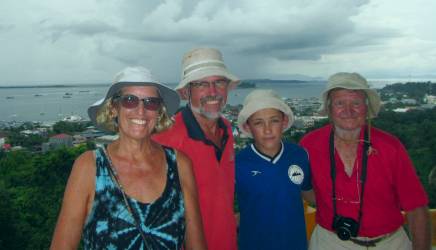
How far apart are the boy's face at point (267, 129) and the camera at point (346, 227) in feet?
1.85

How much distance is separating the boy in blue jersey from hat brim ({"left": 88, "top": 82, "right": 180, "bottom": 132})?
52 centimetres

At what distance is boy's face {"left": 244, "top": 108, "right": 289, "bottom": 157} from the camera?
238 cm

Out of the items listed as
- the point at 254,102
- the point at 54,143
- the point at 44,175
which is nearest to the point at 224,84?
the point at 254,102

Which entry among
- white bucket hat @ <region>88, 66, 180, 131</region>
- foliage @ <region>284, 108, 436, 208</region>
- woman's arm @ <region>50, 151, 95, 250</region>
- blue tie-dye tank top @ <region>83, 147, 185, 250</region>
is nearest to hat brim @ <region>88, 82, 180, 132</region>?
white bucket hat @ <region>88, 66, 180, 131</region>

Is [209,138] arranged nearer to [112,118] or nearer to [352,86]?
[112,118]

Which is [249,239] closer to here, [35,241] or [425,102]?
[35,241]

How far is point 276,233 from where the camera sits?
226 centimetres

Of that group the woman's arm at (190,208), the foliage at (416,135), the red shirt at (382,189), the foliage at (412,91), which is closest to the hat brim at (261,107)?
the red shirt at (382,189)

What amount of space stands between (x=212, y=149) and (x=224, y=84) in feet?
1.60

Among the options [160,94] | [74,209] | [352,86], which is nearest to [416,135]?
[352,86]

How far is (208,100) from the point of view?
253cm

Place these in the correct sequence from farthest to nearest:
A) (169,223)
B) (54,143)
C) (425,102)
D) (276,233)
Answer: (425,102) → (54,143) → (276,233) → (169,223)

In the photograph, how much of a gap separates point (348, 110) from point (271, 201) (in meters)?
0.76

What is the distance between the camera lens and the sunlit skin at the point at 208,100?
8.25ft
